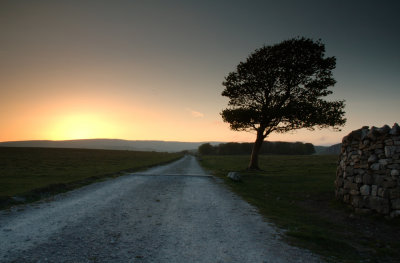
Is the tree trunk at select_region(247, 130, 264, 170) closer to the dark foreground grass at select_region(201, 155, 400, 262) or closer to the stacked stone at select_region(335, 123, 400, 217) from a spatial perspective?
the dark foreground grass at select_region(201, 155, 400, 262)

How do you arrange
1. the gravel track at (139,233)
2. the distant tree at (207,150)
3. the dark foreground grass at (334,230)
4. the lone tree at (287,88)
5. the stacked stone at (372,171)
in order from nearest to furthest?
the gravel track at (139,233) < the dark foreground grass at (334,230) < the stacked stone at (372,171) < the lone tree at (287,88) < the distant tree at (207,150)

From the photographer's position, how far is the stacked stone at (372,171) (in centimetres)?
920

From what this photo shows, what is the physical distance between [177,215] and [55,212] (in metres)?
4.61

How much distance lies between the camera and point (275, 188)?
667 inches

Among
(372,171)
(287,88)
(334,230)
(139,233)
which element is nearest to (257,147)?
(287,88)

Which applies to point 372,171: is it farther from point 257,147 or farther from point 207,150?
point 207,150

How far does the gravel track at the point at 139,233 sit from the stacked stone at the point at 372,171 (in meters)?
5.18

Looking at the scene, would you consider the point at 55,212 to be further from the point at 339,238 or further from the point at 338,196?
the point at 338,196

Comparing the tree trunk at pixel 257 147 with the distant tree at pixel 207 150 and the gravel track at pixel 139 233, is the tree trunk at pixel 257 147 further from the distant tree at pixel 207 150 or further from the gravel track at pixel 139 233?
the distant tree at pixel 207 150

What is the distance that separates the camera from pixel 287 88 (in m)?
27.4

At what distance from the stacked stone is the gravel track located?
17.0 feet

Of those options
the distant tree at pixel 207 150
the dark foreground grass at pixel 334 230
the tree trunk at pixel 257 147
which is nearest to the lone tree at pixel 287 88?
the tree trunk at pixel 257 147

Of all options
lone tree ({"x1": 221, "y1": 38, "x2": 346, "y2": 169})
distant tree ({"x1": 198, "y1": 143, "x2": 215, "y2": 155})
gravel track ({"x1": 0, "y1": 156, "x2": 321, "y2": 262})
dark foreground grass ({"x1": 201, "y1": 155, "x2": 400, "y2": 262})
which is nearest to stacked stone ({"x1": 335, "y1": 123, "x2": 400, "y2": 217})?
dark foreground grass ({"x1": 201, "y1": 155, "x2": 400, "y2": 262})

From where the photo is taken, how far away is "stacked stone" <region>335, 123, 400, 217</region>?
30.2 feet
